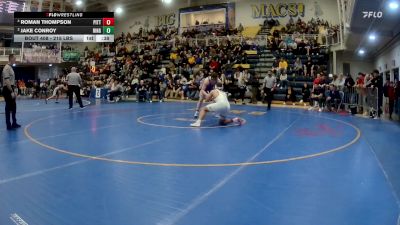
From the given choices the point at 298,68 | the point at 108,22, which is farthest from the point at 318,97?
the point at 108,22

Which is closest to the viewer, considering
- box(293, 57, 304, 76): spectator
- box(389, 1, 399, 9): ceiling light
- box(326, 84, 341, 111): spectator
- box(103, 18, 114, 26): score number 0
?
box(389, 1, 399, 9): ceiling light

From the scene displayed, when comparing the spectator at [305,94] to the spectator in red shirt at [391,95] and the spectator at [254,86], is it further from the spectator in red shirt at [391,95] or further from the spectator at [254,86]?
the spectator in red shirt at [391,95]

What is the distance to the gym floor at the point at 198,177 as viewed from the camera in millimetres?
3242

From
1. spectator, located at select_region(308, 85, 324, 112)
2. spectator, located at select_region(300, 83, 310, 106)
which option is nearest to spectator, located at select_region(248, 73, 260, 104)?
spectator, located at select_region(300, 83, 310, 106)

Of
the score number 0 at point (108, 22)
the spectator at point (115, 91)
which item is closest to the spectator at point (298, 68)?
the spectator at point (115, 91)

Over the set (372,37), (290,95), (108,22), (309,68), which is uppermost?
(108,22)

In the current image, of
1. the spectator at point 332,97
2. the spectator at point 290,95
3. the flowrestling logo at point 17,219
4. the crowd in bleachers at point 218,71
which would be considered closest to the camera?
the flowrestling logo at point 17,219

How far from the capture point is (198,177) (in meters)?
4.42
